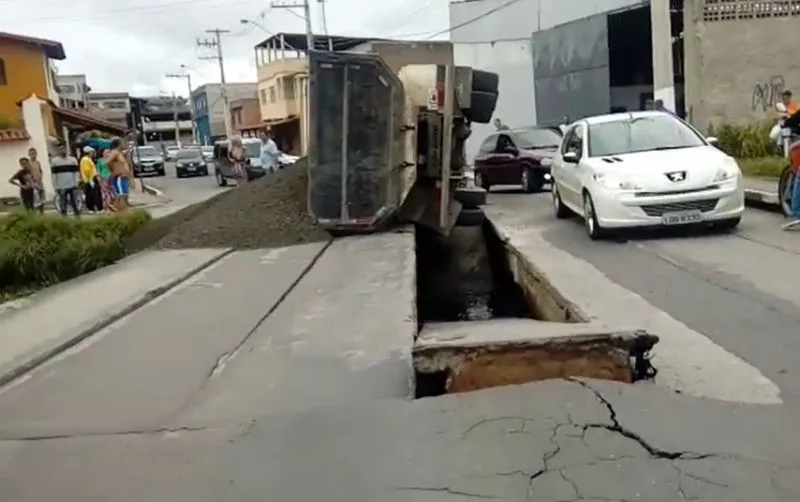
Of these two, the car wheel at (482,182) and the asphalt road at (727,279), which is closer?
the asphalt road at (727,279)

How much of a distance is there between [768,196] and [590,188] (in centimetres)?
354

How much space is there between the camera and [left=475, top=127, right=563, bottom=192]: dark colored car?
751 inches

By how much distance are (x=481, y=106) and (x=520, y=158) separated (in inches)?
209

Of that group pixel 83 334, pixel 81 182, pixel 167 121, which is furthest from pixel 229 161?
pixel 167 121

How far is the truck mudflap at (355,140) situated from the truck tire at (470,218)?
289cm

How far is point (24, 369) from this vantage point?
5.92 metres

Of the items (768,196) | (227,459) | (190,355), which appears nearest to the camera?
(227,459)

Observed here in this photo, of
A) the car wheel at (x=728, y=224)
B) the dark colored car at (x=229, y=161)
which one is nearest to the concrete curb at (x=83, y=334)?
the car wheel at (x=728, y=224)

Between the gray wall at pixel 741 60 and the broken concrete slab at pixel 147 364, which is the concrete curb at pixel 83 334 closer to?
the broken concrete slab at pixel 147 364

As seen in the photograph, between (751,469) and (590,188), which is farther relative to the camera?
(590,188)

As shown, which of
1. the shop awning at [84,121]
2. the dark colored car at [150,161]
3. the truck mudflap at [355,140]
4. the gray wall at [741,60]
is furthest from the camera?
the dark colored car at [150,161]

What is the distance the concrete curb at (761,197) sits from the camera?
1274 centimetres

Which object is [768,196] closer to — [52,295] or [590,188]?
[590,188]

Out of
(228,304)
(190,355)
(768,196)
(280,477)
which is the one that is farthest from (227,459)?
(768,196)
